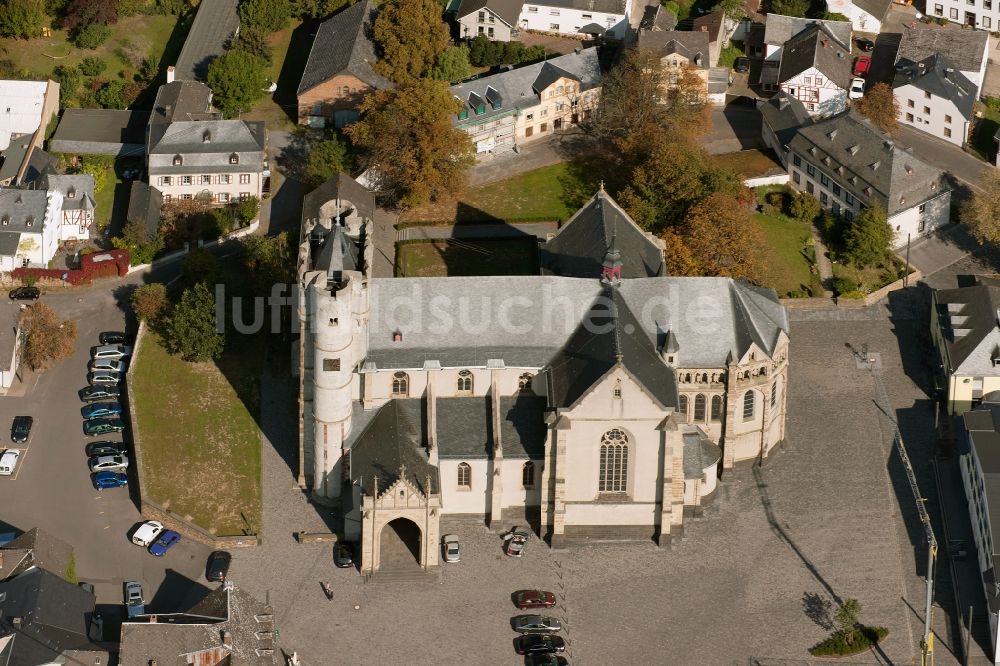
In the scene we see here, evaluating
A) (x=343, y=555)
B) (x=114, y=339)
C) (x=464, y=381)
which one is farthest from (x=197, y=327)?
(x=343, y=555)

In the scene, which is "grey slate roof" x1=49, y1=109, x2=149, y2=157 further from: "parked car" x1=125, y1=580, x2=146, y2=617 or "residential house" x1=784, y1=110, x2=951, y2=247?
"residential house" x1=784, y1=110, x2=951, y2=247

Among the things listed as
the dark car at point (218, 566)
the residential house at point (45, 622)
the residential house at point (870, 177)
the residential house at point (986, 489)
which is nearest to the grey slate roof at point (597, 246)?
the residential house at point (986, 489)

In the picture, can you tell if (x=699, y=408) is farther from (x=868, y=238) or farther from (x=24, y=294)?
(x=24, y=294)

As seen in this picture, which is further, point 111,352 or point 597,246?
point 111,352

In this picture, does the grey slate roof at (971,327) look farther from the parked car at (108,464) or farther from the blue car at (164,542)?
the parked car at (108,464)

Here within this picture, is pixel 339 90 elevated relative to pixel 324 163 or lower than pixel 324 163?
elevated

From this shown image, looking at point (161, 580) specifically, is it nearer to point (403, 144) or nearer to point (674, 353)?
point (674, 353)

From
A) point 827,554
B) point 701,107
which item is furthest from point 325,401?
point 701,107
